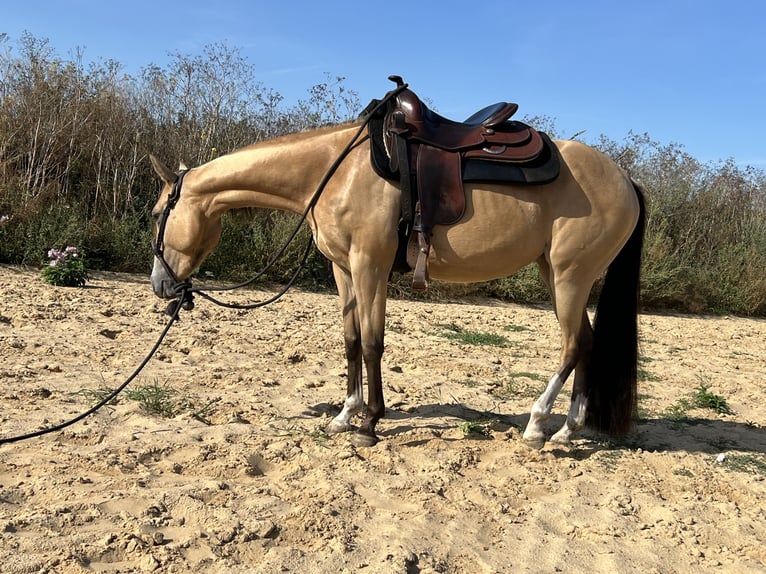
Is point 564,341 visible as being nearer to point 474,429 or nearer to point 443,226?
point 474,429

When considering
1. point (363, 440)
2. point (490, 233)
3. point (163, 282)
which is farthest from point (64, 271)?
point (490, 233)

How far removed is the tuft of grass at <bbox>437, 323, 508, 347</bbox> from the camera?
7.17 m

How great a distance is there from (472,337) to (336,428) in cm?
372

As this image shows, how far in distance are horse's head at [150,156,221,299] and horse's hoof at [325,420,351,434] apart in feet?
4.16

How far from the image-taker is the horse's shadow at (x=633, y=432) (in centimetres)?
399

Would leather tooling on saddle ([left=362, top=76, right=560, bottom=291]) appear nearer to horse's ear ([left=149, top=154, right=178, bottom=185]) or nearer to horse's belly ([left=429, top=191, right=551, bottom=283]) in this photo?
horse's belly ([left=429, top=191, right=551, bottom=283])

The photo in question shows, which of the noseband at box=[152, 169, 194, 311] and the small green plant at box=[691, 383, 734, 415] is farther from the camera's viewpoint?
the small green plant at box=[691, 383, 734, 415]

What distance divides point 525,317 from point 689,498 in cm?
643

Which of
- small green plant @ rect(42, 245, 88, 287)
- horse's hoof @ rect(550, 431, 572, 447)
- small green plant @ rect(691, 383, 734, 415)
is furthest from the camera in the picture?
small green plant @ rect(42, 245, 88, 287)

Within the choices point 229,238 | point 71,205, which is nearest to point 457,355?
point 229,238

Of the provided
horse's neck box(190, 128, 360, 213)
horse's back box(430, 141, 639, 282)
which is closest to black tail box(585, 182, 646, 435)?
horse's back box(430, 141, 639, 282)

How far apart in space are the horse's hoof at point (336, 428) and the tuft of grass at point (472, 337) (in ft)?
11.1

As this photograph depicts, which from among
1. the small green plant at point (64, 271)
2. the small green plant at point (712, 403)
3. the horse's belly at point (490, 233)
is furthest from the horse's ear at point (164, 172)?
the small green plant at point (64, 271)

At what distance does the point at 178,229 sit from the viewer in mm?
3902
